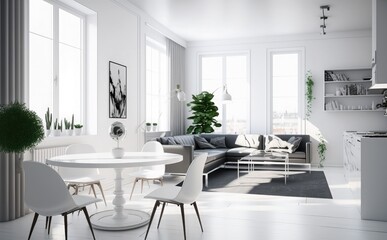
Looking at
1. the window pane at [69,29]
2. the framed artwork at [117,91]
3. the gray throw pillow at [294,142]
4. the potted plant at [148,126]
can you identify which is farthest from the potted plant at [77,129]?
→ the gray throw pillow at [294,142]

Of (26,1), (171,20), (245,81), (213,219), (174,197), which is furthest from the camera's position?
(245,81)

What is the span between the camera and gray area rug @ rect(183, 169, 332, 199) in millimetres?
5363

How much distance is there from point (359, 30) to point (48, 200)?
773 cm

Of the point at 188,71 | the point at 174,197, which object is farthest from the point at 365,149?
the point at 188,71

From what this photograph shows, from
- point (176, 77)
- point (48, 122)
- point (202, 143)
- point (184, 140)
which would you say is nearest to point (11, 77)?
point (48, 122)

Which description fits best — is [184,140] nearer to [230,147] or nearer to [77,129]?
[230,147]

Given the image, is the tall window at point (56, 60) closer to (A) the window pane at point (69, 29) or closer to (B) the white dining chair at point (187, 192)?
(A) the window pane at point (69, 29)

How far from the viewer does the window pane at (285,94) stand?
8.67 meters

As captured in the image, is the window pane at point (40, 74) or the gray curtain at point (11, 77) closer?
the gray curtain at point (11, 77)

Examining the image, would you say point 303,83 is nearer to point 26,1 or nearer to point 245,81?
point 245,81

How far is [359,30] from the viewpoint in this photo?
816cm

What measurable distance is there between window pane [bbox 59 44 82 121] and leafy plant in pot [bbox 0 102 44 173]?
164cm

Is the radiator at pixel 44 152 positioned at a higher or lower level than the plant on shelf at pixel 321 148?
higher

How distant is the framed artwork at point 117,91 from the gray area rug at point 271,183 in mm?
1930
